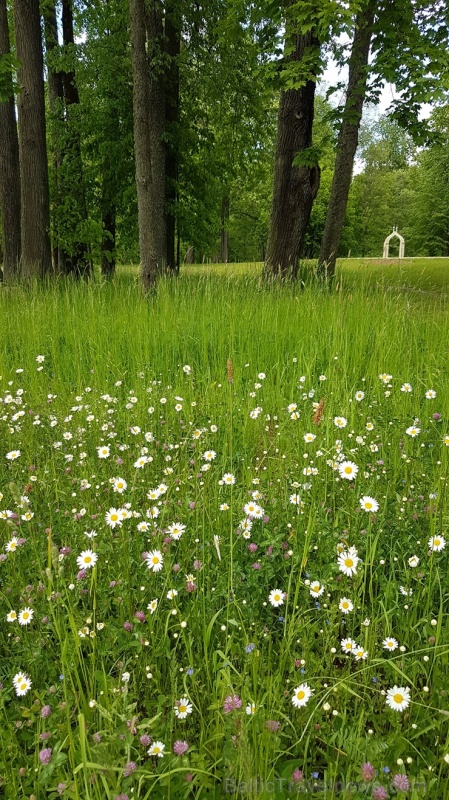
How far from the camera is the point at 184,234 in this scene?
13.9 metres

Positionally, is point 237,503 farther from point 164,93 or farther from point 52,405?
point 164,93

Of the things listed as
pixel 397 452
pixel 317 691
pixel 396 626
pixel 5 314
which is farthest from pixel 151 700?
pixel 5 314

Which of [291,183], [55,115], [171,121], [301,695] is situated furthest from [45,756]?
[55,115]

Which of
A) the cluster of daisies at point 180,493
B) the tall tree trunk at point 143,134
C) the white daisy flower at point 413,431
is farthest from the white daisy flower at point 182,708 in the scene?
the tall tree trunk at point 143,134

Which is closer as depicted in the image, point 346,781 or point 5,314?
point 346,781

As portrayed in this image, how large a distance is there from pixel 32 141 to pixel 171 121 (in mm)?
3853

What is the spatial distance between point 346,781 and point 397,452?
5.62 feet

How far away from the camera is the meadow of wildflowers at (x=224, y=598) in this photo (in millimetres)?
1257

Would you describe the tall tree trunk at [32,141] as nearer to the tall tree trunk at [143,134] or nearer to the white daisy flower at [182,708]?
the tall tree trunk at [143,134]

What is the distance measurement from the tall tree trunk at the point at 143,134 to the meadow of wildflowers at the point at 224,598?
146 inches

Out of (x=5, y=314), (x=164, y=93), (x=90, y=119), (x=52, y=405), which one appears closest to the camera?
(x=52, y=405)

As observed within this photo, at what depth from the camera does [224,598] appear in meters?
1.83

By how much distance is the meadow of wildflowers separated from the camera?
4.12 feet

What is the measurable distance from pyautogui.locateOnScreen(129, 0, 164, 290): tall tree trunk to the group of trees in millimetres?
19
